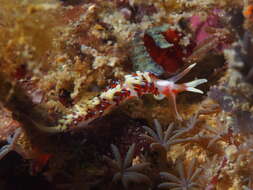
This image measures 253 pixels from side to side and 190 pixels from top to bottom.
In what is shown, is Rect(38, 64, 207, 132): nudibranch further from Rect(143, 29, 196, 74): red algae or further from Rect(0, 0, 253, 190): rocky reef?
Rect(143, 29, 196, 74): red algae

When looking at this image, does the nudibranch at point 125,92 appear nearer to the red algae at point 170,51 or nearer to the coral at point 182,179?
the red algae at point 170,51

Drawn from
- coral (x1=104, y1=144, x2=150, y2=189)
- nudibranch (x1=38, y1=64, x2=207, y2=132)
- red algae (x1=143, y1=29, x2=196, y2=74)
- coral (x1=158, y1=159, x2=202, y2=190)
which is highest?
red algae (x1=143, y1=29, x2=196, y2=74)

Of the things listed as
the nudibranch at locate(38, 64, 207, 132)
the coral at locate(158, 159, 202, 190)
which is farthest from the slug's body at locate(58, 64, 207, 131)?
the coral at locate(158, 159, 202, 190)

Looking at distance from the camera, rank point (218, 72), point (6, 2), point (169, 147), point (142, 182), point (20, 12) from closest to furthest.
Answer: point (20, 12)
point (6, 2)
point (142, 182)
point (169, 147)
point (218, 72)

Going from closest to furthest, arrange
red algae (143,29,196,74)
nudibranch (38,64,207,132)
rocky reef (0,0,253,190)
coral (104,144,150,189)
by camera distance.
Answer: rocky reef (0,0,253,190) → coral (104,144,150,189) → nudibranch (38,64,207,132) → red algae (143,29,196,74)

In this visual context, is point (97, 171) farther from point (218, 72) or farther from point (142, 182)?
point (218, 72)

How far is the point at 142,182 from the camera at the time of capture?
243cm

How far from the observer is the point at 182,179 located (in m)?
2.41

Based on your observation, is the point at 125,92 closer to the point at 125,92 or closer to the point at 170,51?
the point at 125,92

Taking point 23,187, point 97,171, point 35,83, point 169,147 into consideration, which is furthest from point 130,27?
point 23,187

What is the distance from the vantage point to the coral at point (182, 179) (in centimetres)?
237

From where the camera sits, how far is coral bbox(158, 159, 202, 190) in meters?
2.37

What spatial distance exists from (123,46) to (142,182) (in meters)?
1.28

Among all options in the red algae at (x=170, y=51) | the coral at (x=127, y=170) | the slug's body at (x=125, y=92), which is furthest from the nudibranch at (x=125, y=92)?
the coral at (x=127, y=170)
